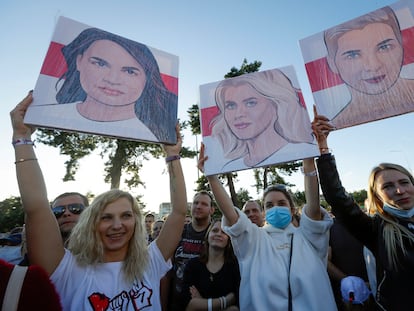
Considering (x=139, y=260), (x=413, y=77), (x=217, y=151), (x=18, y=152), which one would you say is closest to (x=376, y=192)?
(x=413, y=77)

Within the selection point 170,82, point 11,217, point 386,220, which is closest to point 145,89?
point 170,82

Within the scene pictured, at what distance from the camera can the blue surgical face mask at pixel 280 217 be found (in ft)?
8.16

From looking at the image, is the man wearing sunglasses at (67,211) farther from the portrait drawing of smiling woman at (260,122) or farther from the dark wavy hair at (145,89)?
the portrait drawing of smiling woman at (260,122)

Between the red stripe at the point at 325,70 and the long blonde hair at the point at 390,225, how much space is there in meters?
0.96

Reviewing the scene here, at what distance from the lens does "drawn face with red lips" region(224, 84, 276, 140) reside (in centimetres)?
269

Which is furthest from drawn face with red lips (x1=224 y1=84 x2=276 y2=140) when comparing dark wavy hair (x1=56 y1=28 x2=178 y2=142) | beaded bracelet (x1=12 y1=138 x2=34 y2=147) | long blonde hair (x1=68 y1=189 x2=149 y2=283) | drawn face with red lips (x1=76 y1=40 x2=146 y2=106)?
beaded bracelet (x1=12 y1=138 x2=34 y2=147)

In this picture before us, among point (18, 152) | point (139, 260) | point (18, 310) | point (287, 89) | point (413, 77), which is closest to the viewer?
point (18, 310)

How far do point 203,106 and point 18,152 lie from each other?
5.86 feet

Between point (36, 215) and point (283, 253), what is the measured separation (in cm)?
193

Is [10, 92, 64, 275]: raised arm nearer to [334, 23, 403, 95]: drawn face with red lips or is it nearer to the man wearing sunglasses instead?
the man wearing sunglasses

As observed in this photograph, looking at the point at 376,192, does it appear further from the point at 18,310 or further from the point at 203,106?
the point at 18,310

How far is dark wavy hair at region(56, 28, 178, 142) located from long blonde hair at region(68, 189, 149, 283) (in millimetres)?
772

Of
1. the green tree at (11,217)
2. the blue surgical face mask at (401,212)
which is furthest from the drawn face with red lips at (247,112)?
the green tree at (11,217)

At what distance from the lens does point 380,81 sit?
2.46m
